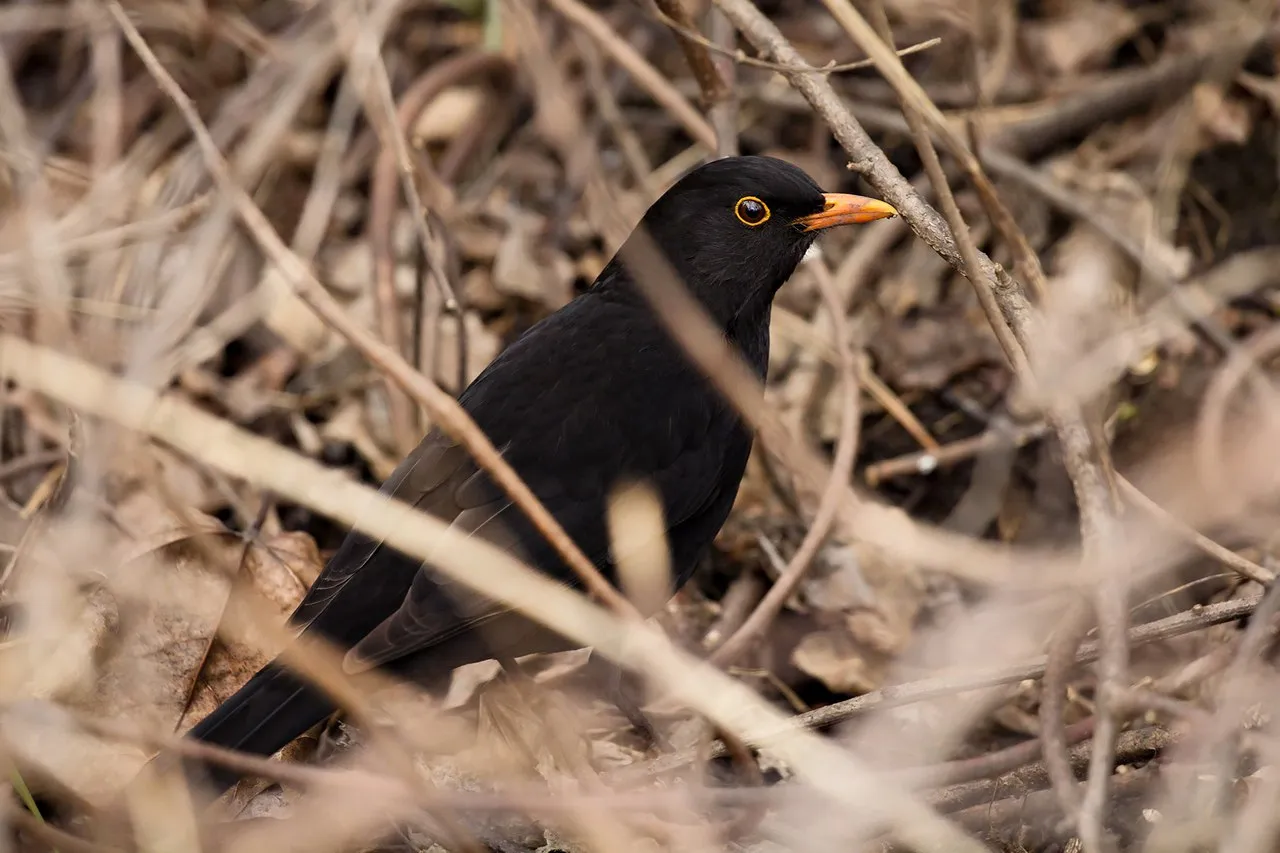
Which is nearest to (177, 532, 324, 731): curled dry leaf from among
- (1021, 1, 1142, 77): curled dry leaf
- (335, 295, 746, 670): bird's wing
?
(335, 295, 746, 670): bird's wing

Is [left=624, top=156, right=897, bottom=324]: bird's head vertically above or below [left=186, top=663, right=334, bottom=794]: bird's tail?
above

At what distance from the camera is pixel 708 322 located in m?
3.77

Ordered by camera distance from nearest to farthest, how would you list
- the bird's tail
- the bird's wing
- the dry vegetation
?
the dry vegetation < the bird's tail < the bird's wing

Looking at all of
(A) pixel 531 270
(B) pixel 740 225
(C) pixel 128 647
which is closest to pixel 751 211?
(B) pixel 740 225

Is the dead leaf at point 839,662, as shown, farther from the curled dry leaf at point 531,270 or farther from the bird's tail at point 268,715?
the curled dry leaf at point 531,270

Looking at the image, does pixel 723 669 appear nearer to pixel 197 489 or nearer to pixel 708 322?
pixel 708 322

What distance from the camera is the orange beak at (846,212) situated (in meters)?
3.74

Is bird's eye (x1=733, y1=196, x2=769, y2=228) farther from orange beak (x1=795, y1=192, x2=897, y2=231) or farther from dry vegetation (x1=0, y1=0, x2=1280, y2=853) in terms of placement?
dry vegetation (x1=0, y1=0, x2=1280, y2=853)

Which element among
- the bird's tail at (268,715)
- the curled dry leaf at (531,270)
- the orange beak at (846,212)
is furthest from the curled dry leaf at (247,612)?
the orange beak at (846,212)

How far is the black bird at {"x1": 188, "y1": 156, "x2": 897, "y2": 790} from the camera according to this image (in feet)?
10.5

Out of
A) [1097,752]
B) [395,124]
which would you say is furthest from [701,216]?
[1097,752]

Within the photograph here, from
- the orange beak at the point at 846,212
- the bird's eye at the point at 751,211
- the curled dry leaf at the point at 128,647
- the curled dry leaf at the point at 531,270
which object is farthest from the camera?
the curled dry leaf at the point at 531,270

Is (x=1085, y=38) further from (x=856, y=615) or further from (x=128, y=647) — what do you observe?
(x=128, y=647)

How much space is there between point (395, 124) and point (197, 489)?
1404 mm
